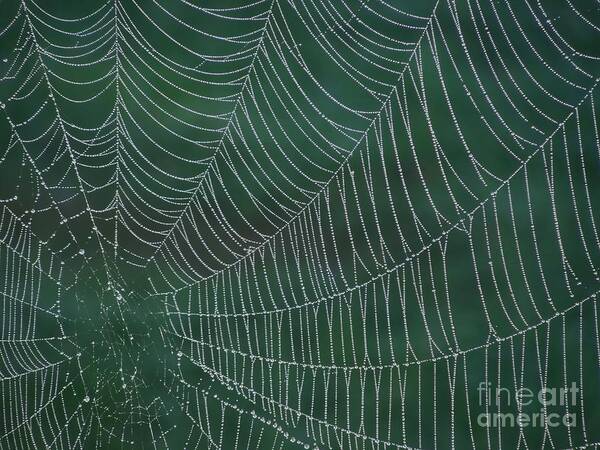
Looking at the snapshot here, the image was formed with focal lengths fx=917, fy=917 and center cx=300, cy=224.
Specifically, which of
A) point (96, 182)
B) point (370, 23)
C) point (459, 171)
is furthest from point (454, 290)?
point (96, 182)

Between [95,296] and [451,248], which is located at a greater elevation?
[451,248]

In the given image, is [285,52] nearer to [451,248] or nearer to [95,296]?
[451,248]

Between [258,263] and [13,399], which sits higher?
[258,263]

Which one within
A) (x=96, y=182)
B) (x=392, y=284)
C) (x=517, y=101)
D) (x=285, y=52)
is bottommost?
(x=392, y=284)

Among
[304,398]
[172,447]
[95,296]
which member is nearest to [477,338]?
[304,398]

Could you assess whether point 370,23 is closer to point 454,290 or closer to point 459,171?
point 459,171

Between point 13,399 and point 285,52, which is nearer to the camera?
point 13,399

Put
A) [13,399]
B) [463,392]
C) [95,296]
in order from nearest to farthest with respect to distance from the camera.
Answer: [95,296] < [13,399] < [463,392]

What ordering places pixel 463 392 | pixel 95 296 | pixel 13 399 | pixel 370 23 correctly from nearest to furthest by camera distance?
pixel 95 296
pixel 13 399
pixel 463 392
pixel 370 23

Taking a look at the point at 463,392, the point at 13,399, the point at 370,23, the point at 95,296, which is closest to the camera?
the point at 95,296
